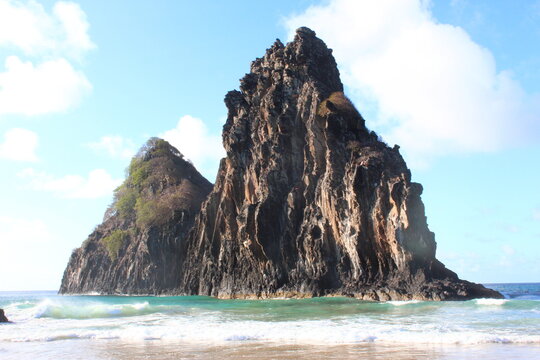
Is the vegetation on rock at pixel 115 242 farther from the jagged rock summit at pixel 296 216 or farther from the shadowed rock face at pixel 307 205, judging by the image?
the shadowed rock face at pixel 307 205

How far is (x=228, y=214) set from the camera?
62188mm

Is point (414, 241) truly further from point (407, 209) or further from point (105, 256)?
point (105, 256)

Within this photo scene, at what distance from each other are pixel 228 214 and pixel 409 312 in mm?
38600

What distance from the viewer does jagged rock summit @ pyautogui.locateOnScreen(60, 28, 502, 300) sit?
39719mm

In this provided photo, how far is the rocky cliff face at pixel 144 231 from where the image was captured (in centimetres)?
7575

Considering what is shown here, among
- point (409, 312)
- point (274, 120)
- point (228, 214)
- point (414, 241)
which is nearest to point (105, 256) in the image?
point (228, 214)

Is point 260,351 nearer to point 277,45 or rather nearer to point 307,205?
point 307,205

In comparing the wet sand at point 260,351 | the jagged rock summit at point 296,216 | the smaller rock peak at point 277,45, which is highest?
the smaller rock peak at point 277,45

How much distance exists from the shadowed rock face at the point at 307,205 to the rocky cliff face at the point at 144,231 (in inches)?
217

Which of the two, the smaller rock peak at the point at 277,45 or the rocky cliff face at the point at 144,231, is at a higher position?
the smaller rock peak at the point at 277,45

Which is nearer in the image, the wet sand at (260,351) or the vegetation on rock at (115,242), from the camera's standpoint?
the wet sand at (260,351)

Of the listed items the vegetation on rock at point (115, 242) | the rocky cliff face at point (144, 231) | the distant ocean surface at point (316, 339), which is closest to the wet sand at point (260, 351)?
the distant ocean surface at point (316, 339)

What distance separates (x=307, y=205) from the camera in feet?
169

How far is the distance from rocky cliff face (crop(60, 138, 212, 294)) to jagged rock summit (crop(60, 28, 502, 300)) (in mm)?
325
